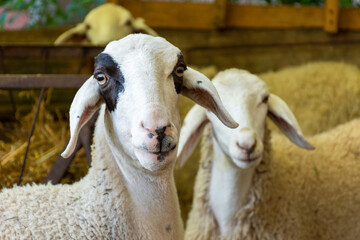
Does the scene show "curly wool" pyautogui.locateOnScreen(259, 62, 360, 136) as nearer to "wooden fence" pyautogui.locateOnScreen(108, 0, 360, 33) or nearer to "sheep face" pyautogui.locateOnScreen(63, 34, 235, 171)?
"wooden fence" pyautogui.locateOnScreen(108, 0, 360, 33)

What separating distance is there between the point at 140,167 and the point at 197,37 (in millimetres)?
4679

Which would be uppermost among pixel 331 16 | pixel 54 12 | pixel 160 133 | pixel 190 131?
pixel 160 133

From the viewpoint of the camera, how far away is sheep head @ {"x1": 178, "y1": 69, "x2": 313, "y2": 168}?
270cm

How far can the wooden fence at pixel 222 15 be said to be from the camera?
20.9ft

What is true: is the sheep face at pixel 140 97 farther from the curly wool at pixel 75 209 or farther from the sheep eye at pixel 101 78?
the curly wool at pixel 75 209

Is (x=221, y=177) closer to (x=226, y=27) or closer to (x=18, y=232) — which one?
(x=18, y=232)

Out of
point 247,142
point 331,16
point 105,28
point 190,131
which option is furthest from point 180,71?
point 331,16

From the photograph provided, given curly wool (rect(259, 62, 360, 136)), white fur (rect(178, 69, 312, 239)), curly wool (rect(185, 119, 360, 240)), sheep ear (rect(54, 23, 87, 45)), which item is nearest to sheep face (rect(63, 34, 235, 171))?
white fur (rect(178, 69, 312, 239))

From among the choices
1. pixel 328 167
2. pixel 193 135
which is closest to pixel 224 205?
pixel 193 135

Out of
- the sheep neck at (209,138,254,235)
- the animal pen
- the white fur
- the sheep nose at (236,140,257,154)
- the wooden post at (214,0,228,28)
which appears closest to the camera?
the sheep nose at (236,140,257,154)

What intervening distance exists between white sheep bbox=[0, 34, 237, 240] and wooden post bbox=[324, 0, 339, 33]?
4331mm

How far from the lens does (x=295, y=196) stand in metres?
3.19

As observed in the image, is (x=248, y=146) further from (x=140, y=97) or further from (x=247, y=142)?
(x=140, y=97)

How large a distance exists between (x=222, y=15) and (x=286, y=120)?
359cm
